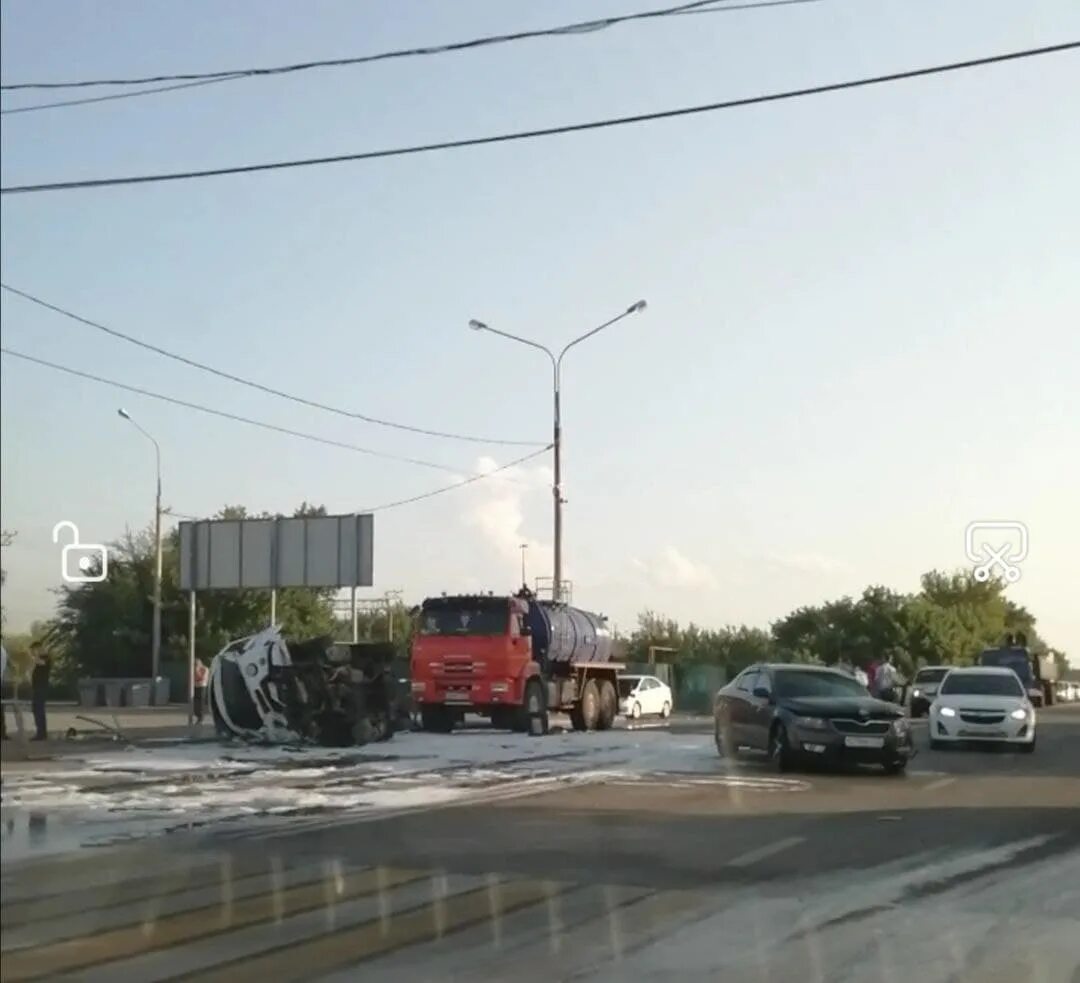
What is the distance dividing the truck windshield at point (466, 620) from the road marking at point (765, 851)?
1536cm

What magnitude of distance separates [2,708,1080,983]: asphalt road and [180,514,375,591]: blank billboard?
6.61 ft

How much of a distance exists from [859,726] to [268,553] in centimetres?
1138

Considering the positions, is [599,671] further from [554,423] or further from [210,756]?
[210,756]

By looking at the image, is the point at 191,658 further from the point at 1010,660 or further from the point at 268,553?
the point at 1010,660

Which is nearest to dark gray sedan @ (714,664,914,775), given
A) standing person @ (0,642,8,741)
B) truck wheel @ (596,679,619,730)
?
truck wheel @ (596,679,619,730)

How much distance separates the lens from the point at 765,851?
12008mm

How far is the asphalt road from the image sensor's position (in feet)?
24.2

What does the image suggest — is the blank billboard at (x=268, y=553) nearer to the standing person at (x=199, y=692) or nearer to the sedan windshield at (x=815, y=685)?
the standing person at (x=199, y=692)

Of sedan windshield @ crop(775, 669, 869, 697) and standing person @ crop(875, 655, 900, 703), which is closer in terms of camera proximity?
sedan windshield @ crop(775, 669, 869, 697)

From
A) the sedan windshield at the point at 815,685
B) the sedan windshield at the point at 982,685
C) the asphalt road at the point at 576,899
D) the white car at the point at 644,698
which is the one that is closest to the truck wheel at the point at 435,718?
the sedan windshield at the point at 815,685

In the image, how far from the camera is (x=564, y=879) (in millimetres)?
10289

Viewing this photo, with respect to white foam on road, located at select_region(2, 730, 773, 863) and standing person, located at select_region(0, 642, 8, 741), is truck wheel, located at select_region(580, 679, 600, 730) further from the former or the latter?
standing person, located at select_region(0, 642, 8, 741)

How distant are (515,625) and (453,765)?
7.92m

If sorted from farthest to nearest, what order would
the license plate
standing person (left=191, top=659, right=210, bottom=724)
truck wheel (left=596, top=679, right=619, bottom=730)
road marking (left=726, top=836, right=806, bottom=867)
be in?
1. truck wheel (left=596, top=679, right=619, bottom=730)
2. the license plate
3. standing person (left=191, top=659, right=210, bottom=724)
4. road marking (left=726, top=836, right=806, bottom=867)
